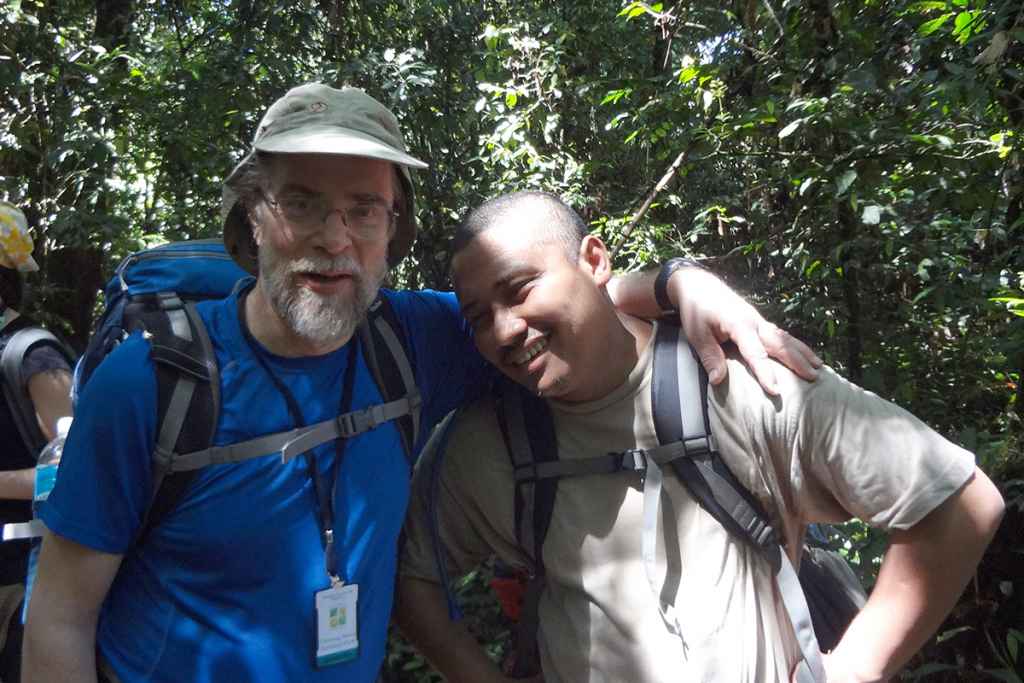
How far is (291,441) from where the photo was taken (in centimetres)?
179

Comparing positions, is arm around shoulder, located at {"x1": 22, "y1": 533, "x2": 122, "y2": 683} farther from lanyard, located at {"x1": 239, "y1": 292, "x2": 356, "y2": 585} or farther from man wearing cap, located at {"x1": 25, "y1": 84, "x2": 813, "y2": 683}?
lanyard, located at {"x1": 239, "y1": 292, "x2": 356, "y2": 585}

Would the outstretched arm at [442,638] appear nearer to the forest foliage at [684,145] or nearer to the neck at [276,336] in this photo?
the neck at [276,336]

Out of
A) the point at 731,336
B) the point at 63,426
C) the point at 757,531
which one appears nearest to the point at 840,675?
the point at 757,531

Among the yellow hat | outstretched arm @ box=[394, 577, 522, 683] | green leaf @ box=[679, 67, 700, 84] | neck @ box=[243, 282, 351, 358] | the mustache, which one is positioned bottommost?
outstretched arm @ box=[394, 577, 522, 683]

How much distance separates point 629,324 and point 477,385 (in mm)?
411

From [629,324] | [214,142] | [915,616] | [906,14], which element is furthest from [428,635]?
[214,142]

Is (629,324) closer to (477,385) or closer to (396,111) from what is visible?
(477,385)

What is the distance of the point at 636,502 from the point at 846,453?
1.46 feet

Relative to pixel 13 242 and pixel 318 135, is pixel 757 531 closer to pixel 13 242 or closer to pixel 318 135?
pixel 318 135

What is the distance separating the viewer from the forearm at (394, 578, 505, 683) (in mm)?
2096

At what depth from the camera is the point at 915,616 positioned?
5.93 ft

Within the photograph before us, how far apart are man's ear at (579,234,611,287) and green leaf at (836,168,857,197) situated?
1565mm

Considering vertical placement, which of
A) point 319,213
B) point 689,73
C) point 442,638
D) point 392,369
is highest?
point 689,73

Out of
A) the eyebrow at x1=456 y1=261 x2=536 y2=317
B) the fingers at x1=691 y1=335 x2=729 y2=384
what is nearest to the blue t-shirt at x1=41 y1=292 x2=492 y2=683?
the eyebrow at x1=456 y1=261 x2=536 y2=317
